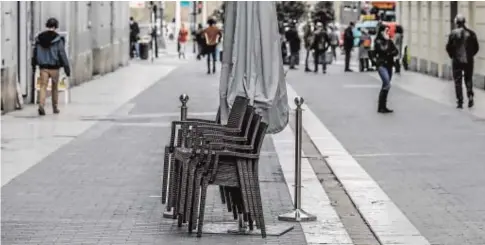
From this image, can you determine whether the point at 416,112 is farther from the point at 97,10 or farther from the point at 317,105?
the point at 97,10

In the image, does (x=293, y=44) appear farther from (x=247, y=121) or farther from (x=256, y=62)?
(x=247, y=121)

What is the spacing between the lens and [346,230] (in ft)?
31.3

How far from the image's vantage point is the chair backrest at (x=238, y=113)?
A: 948 cm

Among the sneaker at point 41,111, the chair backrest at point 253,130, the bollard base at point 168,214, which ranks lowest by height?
the bollard base at point 168,214

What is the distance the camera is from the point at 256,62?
11414mm

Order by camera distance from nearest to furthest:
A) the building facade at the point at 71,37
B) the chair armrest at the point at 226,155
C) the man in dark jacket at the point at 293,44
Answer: the chair armrest at the point at 226,155 < the building facade at the point at 71,37 < the man in dark jacket at the point at 293,44

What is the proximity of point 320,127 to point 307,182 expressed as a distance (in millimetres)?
6642

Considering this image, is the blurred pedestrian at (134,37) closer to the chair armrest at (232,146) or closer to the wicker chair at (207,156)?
the wicker chair at (207,156)

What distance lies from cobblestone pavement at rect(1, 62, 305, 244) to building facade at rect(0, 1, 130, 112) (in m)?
3.42

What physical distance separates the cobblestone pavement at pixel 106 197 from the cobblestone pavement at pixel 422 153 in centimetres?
117

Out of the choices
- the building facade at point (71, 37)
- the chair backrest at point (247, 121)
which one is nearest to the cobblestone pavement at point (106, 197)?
the chair backrest at point (247, 121)

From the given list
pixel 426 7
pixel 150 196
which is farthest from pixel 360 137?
pixel 426 7

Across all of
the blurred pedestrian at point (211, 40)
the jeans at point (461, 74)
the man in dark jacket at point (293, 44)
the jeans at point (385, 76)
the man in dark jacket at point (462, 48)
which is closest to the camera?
the jeans at point (385, 76)

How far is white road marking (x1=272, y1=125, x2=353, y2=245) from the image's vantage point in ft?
30.0
